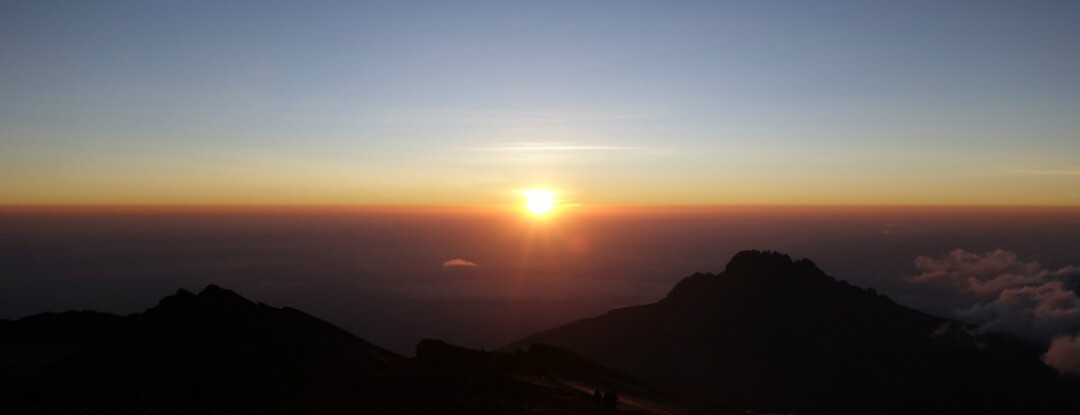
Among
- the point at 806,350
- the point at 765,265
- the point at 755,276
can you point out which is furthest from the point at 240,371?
the point at 765,265

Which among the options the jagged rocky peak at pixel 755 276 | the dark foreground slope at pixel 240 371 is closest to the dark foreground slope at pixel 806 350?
the jagged rocky peak at pixel 755 276

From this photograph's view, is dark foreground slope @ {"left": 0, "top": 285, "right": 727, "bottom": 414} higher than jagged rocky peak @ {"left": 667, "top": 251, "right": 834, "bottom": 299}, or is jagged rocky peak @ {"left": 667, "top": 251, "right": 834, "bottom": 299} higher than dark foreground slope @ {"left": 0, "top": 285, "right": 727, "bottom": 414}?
dark foreground slope @ {"left": 0, "top": 285, "right": 727, "bottom": 414}

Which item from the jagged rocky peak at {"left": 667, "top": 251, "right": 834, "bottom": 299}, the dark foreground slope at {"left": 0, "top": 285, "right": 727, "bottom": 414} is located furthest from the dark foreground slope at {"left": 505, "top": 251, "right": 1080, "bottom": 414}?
the dark foreground slope at {"left": 0, "top": 285, "right": 727, "bottom": 414}

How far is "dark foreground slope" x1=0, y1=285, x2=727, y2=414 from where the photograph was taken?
31.0m

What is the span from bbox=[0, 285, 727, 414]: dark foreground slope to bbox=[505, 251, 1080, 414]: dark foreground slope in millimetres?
90934

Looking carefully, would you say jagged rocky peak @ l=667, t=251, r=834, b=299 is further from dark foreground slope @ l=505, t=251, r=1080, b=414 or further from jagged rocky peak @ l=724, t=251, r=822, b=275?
dark foreground slope @ l=505, t=251, r=1080, b=414

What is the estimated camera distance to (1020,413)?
125 meters

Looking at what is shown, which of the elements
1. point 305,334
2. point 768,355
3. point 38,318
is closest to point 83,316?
point 38,318

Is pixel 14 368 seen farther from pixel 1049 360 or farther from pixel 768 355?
pixel 1049 360

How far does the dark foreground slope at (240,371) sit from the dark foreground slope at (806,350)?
90.9 meters

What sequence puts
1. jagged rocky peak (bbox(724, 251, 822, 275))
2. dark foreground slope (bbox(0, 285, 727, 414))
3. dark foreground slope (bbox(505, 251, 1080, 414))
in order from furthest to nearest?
1. jagged rocky peak (bbox(724, 251, 822, 275))
2. dark foreground slope (bbox(505, 251, 1080, 414))
3. dark foreground slope (bbox(0, 285, 727, 414))

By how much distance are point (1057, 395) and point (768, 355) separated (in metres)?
56.4

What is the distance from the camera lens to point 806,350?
14900 cm

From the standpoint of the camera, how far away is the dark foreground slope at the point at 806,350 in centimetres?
13250
